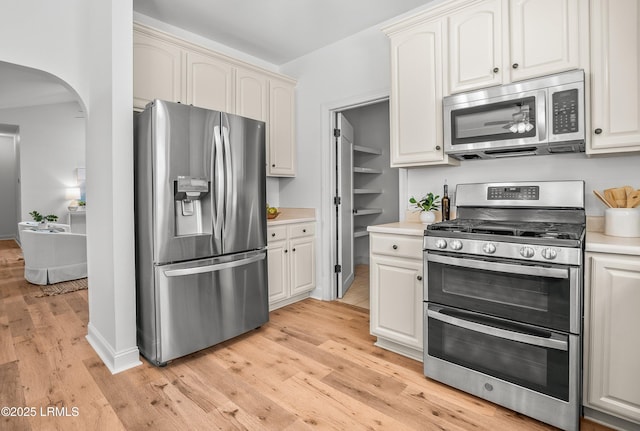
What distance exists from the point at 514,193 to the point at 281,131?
8.03 ft

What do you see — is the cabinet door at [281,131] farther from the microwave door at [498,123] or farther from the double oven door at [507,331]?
the double oven door at [507,331]

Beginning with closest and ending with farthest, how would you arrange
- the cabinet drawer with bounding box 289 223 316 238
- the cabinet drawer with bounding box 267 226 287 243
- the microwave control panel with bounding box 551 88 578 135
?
the microwave control panel with bounding box 551 88 578 135
the cabinet drawer with bounding box 267 226 287 243
the cabinet drawer with bounding box 289 223 316 238

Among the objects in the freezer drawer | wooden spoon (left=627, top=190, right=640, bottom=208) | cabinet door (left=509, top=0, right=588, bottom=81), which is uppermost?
cabinet door (left=509, top=0, right=588, bottom=81)

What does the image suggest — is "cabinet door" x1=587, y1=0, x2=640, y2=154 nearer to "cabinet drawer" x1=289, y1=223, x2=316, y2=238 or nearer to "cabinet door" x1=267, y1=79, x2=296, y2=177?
"cabinet drawer" x1=289, y1=223, x2=316, y2=238

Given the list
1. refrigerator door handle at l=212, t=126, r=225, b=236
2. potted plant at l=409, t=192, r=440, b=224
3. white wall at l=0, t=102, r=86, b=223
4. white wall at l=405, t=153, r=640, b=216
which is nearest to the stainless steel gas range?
white wall at l=405, t=153, r=640, b=216

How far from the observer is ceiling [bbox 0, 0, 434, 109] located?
Answer: 9.28 feet

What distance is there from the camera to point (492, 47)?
2.11 m

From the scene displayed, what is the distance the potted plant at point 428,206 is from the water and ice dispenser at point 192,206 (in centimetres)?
158

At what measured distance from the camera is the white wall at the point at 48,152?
21.9 feet

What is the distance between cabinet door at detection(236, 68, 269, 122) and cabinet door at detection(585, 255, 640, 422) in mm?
3017

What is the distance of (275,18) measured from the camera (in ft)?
10.0

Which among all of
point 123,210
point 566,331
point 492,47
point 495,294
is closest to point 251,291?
point 123,210

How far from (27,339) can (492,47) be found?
4.06m

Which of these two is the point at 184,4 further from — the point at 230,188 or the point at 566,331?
the point at 566,331
